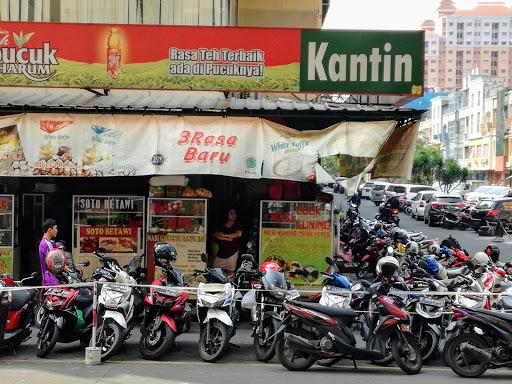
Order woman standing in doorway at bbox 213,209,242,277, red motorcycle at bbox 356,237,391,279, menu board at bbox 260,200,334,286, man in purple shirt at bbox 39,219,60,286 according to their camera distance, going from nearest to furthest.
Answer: man in purple shirt at bbox 39,219,60,286 < menu board at bbox 260,200,334,286 < woman standing in doorway at bbox 213,209,242,277 < red motorcycle at bbox 356,237,391,279

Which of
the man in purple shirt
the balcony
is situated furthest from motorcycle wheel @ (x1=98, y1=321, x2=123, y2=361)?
the balcony

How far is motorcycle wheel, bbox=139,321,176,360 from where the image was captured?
355 inches

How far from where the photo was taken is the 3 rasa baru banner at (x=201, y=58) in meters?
11.8

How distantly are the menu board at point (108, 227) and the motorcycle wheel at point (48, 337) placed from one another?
135 inches

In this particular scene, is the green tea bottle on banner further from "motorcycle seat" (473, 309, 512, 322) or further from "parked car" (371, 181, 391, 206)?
"parked car" (371, 181, 391, 206)

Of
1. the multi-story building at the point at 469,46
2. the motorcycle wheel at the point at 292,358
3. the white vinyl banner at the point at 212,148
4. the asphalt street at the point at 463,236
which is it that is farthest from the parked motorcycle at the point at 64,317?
the multi-story building at the point at 469,46

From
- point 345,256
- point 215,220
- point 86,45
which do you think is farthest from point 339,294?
point 345,256

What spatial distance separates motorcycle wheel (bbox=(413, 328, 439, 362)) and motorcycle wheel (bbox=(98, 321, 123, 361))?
3.68 m

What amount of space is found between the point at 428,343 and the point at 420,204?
3068cm

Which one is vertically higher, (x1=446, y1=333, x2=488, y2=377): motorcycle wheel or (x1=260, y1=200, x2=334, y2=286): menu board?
(x1=260, y1=200, x2=334, y2=286): menu board

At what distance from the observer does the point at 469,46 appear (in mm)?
169375

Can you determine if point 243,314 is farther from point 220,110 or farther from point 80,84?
point 80,84

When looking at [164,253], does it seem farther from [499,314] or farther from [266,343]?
[499,314]

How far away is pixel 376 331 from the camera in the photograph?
340 inches
